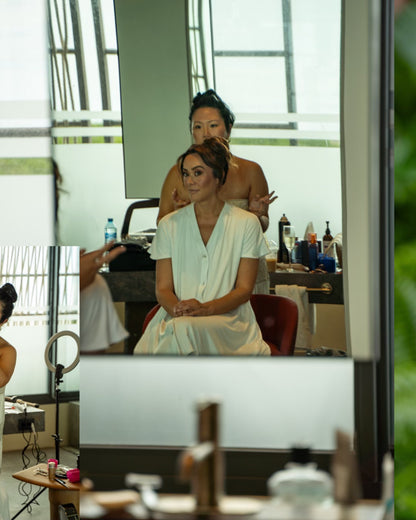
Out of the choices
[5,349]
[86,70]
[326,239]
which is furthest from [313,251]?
[5,349]

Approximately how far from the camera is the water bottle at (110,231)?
29.7 inches

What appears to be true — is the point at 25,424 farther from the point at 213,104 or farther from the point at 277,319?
the point at 213,104

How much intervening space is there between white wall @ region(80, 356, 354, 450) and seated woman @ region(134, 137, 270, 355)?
0.08ft

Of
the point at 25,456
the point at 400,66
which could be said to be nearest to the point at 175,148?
the point at 25,456

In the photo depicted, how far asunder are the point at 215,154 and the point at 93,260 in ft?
0.60

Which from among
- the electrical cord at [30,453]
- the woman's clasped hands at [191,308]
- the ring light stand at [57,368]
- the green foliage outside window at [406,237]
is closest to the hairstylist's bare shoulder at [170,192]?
the woman's clasped hands at [191,308]

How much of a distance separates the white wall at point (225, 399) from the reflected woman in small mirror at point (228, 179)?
104 millimetres

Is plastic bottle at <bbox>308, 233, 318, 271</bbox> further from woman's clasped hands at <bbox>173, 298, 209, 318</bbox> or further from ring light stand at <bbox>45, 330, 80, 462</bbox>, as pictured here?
ring light stand at <bbox>45, 330, 80, 462</bbox>

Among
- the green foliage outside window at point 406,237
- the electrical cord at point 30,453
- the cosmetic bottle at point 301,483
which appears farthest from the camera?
the green foliage outside window at point 406,237

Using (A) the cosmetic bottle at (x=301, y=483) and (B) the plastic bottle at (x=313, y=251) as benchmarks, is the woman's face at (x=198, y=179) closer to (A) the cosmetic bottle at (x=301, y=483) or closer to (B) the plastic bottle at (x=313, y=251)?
(B) the plastic bottle at (x=313, y=251)

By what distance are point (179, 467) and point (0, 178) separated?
0.41 meters

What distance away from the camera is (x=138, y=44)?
758 mm

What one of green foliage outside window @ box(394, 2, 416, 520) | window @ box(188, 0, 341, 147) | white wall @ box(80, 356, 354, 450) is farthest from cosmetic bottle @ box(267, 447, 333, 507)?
green foliage outside window @ box(394, 2, 416, 520)

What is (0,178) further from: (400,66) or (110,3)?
(400,66)
